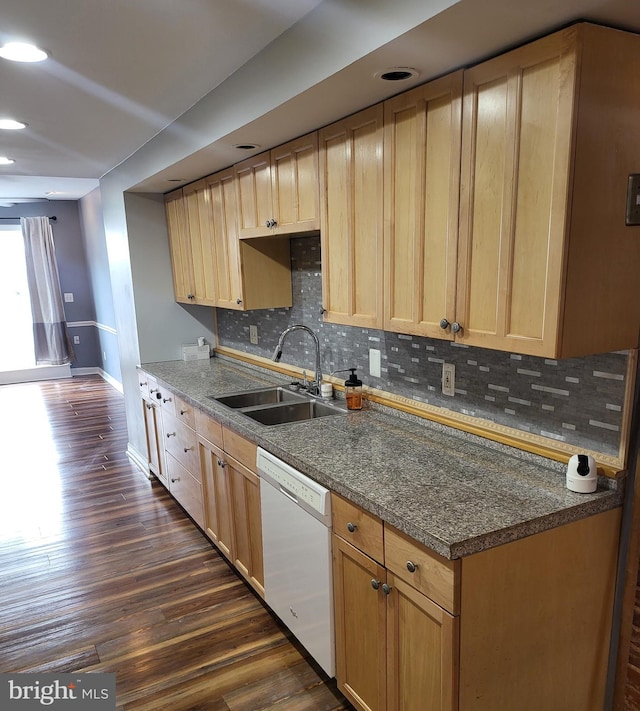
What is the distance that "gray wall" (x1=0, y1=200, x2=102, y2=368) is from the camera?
7628mm

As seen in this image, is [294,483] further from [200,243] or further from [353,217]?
[200,243]

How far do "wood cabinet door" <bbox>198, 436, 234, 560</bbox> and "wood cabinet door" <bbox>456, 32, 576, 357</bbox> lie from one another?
5.10ft

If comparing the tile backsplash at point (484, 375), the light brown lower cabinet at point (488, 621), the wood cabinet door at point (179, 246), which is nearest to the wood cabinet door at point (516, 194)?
the tile backsplash at point (484, 375)

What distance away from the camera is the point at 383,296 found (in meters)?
1.96

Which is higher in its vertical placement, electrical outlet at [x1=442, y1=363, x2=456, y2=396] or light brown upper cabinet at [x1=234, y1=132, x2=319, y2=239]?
light brown upper cabinet at [x1=234, y1=132, x2=319, y2=239]

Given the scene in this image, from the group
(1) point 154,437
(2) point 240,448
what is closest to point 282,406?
(2) point 240,448

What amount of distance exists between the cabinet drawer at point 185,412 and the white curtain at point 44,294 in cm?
538

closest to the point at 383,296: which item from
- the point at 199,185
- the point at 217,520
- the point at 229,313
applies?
the point at 217,520

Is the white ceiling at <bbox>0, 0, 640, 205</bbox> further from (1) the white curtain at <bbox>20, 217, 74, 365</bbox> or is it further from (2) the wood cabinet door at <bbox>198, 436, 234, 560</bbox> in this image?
(1) the white curtain at <bbox>20, 217, 74, 365</bbox>

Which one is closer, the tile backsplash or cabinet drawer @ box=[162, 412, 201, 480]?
the tile backsplash

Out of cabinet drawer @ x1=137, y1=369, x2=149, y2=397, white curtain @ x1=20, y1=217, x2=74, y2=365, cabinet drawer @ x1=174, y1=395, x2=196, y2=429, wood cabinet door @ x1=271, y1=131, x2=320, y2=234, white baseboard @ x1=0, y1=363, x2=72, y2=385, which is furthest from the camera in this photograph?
white baseboard @ x1=0, y1=363, x2=72, y2=385

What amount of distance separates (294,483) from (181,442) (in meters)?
1.49

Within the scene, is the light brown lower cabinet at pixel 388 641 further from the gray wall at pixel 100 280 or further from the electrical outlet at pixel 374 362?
the gray wall at pixel 100 280

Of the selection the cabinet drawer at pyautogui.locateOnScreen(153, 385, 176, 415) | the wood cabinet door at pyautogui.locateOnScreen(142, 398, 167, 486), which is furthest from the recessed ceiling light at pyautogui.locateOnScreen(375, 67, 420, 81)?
the wood cabinet door at pyautogui.locateOnScreen(142, 398, 167, 486)
